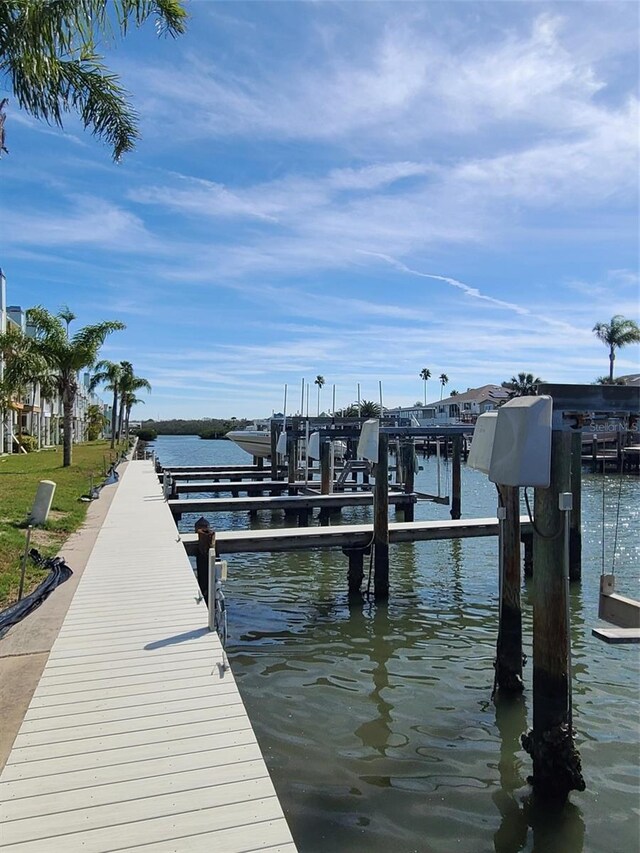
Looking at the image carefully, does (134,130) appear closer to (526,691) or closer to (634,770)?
(526,691)

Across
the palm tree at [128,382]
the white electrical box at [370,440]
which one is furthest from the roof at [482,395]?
the white electrical box at [370,440]

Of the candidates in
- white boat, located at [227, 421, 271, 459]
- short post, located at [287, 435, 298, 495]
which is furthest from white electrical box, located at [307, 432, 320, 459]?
white boat, located at [227, 421, 271, 459]

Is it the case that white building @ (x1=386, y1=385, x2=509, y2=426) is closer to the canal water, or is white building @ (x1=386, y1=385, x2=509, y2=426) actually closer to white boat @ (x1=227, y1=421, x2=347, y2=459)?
white boat @ (x1=227, y1=421, x2=347, y2=459)

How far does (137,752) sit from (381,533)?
333 inches

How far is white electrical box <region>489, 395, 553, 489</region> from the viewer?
5.37 metres

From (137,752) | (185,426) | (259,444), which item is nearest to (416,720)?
(137,752)

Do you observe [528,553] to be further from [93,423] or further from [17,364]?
[93,423]

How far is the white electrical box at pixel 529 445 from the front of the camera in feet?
17.6

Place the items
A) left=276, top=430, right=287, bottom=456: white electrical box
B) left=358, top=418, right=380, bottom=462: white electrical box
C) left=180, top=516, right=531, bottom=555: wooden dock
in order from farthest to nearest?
left=276, top=430, right=287, bottom=456: white electrical box, left=358, top=418, right=380, bottom=462: white electrical box, left=180, top=516, right=531, bottom=555: wooden dock

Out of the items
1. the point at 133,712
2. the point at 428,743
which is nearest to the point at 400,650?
the point at 428,743

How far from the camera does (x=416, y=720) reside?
22.7 feet

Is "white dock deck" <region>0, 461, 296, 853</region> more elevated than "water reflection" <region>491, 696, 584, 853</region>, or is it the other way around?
"white dock deck" <region>0, 461, 296, 853</region>

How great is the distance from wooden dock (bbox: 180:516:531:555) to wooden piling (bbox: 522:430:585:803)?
6762 millimetres

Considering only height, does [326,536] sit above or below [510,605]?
above
